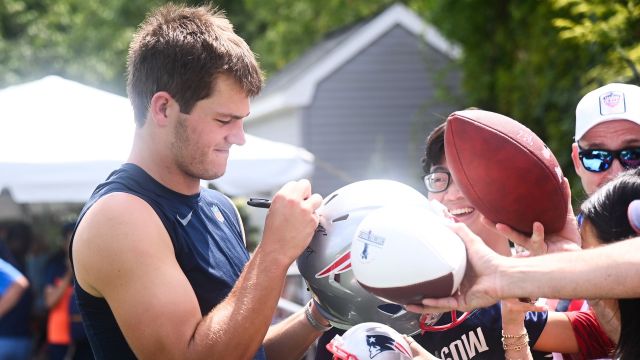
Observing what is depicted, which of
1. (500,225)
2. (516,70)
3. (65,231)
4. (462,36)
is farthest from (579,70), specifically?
(500,225)

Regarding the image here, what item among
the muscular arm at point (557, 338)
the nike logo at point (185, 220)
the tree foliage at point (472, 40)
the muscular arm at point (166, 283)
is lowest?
the muscular arm at point (557, 338)

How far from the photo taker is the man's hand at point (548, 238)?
259cm

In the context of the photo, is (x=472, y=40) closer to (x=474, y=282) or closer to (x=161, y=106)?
(x=161, y=106)

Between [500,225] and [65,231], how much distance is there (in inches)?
292

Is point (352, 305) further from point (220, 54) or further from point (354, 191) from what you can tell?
point (220, 54)

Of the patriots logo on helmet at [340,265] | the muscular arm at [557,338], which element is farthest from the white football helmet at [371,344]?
the muscular arm at [557,338]

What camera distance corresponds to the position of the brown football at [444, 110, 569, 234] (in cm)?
260

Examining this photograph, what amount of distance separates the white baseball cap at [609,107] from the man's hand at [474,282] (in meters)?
1.67

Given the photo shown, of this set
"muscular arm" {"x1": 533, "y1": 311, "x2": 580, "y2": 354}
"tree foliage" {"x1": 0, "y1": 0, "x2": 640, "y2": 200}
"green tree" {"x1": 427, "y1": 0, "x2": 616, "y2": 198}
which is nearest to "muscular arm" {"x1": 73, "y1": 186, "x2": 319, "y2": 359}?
"muscular arm" {"x1": 533, "y1": 311, "x2": 580, "y2": 354}

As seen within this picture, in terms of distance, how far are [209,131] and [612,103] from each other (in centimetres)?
184

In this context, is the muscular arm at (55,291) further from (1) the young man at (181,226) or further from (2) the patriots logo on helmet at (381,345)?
(2) the patriots logo on helmet at (381,345)

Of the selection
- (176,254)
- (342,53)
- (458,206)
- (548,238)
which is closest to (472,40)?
(342,53)

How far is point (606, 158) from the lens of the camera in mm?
3615

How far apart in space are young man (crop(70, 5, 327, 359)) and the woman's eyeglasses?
94 cm
